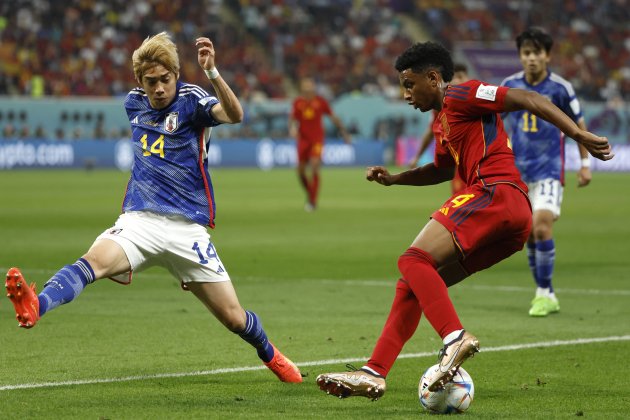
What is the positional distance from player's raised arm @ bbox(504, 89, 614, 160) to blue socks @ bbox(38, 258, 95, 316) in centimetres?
240

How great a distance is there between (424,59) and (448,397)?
179cm

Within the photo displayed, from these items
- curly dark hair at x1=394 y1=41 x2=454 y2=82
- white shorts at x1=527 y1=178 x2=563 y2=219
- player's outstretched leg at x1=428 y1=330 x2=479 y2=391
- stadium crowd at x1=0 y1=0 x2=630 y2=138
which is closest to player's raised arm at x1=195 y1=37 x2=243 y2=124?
curly dark hair at x1=394 y1=41 x2=454 y2=82

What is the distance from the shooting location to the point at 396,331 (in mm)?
6238

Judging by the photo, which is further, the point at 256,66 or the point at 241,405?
the point at 256,66

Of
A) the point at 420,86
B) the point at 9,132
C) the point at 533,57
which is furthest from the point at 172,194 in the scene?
the point at 9,132

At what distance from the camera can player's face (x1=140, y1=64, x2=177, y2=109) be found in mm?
6859

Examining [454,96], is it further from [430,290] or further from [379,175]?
[430,290]

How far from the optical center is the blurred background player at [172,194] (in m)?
6.71

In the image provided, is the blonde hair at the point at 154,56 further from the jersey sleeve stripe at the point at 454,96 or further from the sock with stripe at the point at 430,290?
the sock with stripe at the point at 430,290

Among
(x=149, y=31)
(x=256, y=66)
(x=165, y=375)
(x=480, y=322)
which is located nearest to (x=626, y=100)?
(x=256, y=66)

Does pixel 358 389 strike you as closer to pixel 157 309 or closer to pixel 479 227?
pixel 479 227

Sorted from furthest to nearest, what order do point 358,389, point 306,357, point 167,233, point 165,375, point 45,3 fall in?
point 45,3 → point 306,357 → point 165,375 → point 167,233 → point 358,389

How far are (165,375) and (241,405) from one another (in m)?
1.08

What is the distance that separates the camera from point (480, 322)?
392 inches
